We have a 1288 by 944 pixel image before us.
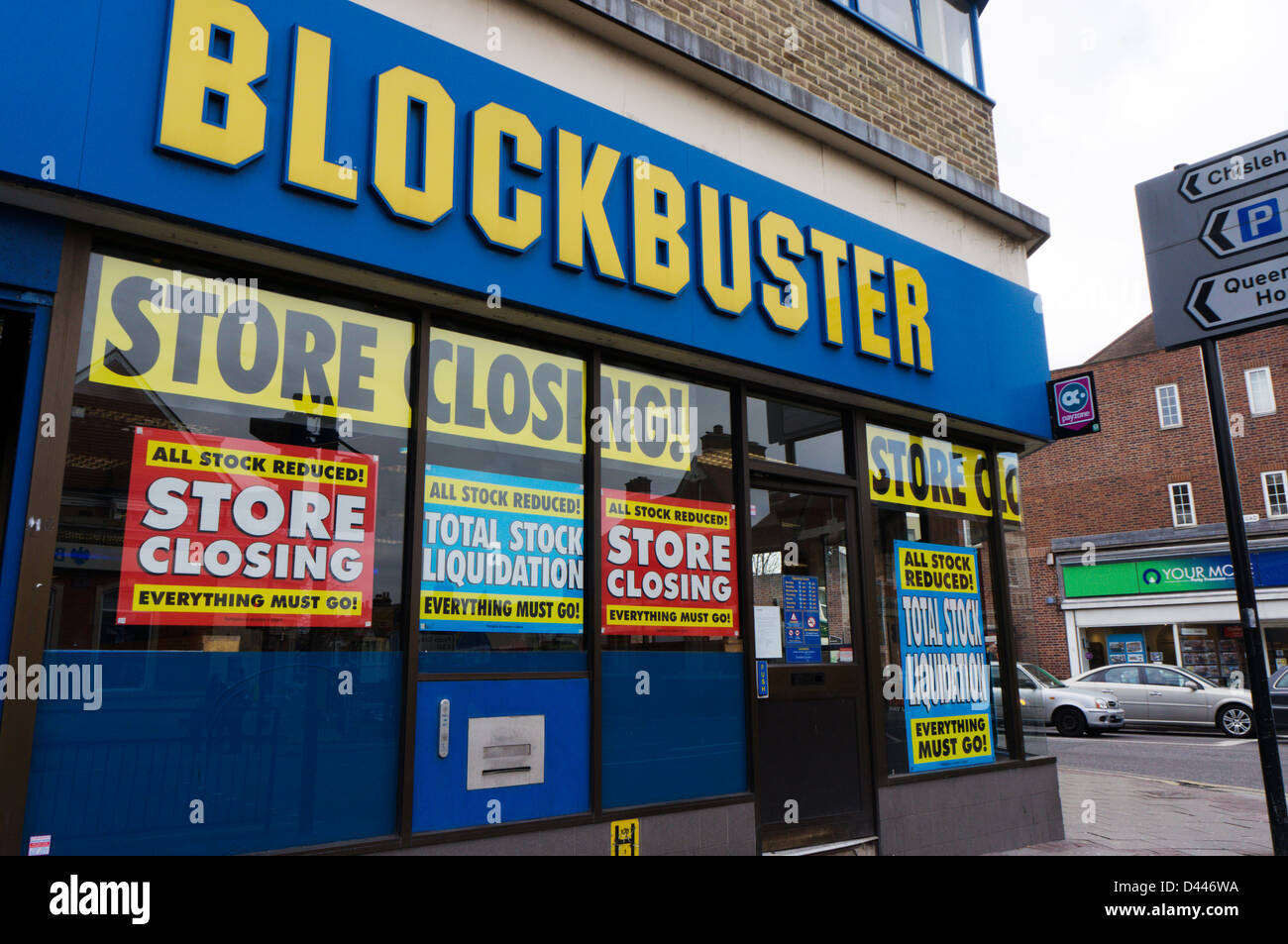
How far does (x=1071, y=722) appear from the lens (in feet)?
58.4

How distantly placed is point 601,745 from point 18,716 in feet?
9.55

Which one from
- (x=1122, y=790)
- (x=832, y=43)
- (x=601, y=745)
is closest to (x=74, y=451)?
(x=601, y=745)

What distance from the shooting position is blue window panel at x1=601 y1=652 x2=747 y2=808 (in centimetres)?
530

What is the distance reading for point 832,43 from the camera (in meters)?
7.55

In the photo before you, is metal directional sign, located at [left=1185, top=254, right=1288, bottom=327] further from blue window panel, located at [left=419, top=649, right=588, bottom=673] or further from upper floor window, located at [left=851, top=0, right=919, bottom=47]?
blue window panel, located at [left=419, top=649, right=588, bottom=673]

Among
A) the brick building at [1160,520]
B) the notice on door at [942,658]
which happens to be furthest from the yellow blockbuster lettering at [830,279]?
the brick building at [1160,520]

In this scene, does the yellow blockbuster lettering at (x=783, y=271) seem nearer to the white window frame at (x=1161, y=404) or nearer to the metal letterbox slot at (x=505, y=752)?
the metal letterbox slot at (x=505, y=752)

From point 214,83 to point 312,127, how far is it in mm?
466

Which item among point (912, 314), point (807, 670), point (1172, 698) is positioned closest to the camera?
point (807, 670)

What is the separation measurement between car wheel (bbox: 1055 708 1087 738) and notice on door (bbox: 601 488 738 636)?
48.5 feet

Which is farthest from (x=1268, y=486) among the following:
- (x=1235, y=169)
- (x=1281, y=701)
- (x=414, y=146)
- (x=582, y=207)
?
(x=414, y=146)

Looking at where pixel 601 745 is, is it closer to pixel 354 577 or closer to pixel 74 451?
pixel 354 577

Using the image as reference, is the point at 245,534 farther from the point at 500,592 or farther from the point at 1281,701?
the point at 1281,701

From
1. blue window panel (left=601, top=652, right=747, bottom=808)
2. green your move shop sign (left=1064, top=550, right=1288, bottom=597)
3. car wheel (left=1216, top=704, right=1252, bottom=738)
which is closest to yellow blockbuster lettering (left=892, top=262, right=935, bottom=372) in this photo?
blue window panel (left=601, top=652, right=747, bottom=808)
